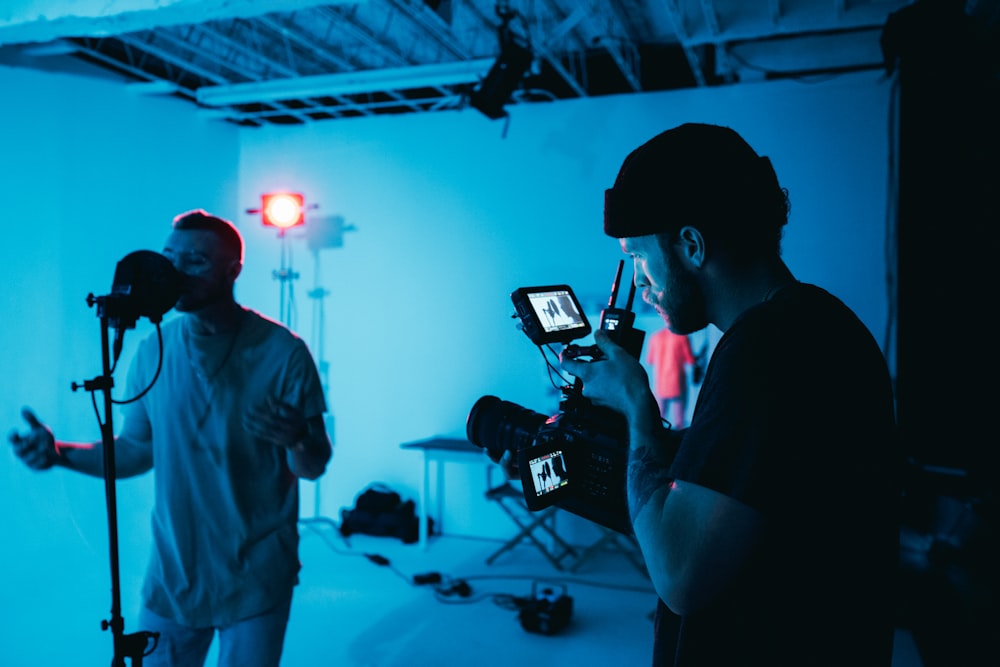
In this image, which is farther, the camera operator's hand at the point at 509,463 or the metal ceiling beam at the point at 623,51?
the metal ceiling beam at the point at 623,51

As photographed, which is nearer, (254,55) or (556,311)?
(556,311)

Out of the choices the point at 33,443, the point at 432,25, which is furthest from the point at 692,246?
the point at 432,25

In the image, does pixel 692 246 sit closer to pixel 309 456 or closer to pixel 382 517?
pixel 309 456

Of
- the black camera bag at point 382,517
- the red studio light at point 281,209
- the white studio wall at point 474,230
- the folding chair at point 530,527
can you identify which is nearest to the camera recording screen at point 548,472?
the folding chair at point 530,527

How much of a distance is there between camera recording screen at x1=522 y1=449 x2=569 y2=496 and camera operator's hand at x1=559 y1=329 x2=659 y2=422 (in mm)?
110

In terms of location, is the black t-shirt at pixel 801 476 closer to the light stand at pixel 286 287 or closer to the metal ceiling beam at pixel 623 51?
the metal ceiling beam at pixel 623 51

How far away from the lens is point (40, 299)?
4145 millimetres

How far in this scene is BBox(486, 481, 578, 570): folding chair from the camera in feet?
15.1

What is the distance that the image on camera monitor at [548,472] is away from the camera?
1087 millimetres

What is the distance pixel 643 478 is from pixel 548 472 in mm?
203

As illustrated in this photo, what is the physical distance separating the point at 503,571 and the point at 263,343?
311cm

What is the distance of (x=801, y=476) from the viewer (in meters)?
0.79

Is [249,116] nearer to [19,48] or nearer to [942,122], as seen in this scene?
[19,48]

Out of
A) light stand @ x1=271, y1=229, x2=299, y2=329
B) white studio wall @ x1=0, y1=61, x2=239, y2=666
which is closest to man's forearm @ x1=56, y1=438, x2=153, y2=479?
white studio wall @ x1=0, y1=61, x2=239, y2=666
